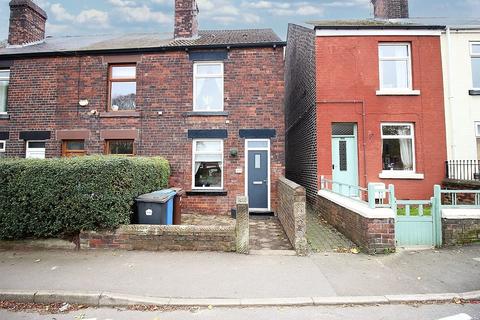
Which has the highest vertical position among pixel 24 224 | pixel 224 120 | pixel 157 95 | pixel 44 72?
pixel 44 72

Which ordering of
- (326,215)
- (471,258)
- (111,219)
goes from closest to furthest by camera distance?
(471,258), (111,219), (326,215)

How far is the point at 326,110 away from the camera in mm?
10734

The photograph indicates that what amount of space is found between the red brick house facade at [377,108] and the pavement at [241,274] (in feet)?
15.8

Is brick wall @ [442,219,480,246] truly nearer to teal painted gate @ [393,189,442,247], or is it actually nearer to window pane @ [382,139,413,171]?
teal painted gate @ [393,189,442,247]

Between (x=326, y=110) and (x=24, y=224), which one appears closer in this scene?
(x=24, y=224)

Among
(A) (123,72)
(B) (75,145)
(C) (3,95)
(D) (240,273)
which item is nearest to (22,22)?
(C) (3,95)

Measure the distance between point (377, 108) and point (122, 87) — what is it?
9612 millimetres

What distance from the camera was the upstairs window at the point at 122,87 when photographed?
36.9 feet

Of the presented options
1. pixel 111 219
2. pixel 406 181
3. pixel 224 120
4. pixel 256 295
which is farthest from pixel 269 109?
pixel 256 295

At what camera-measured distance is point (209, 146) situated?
35.8 ft

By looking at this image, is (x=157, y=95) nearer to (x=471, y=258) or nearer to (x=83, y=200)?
(x=83, y=200)

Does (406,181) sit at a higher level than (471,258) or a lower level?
higher

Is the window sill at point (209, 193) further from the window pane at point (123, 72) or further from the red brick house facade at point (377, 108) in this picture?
the window pane at point (123, 72)

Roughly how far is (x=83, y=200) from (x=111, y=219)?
0.69m
